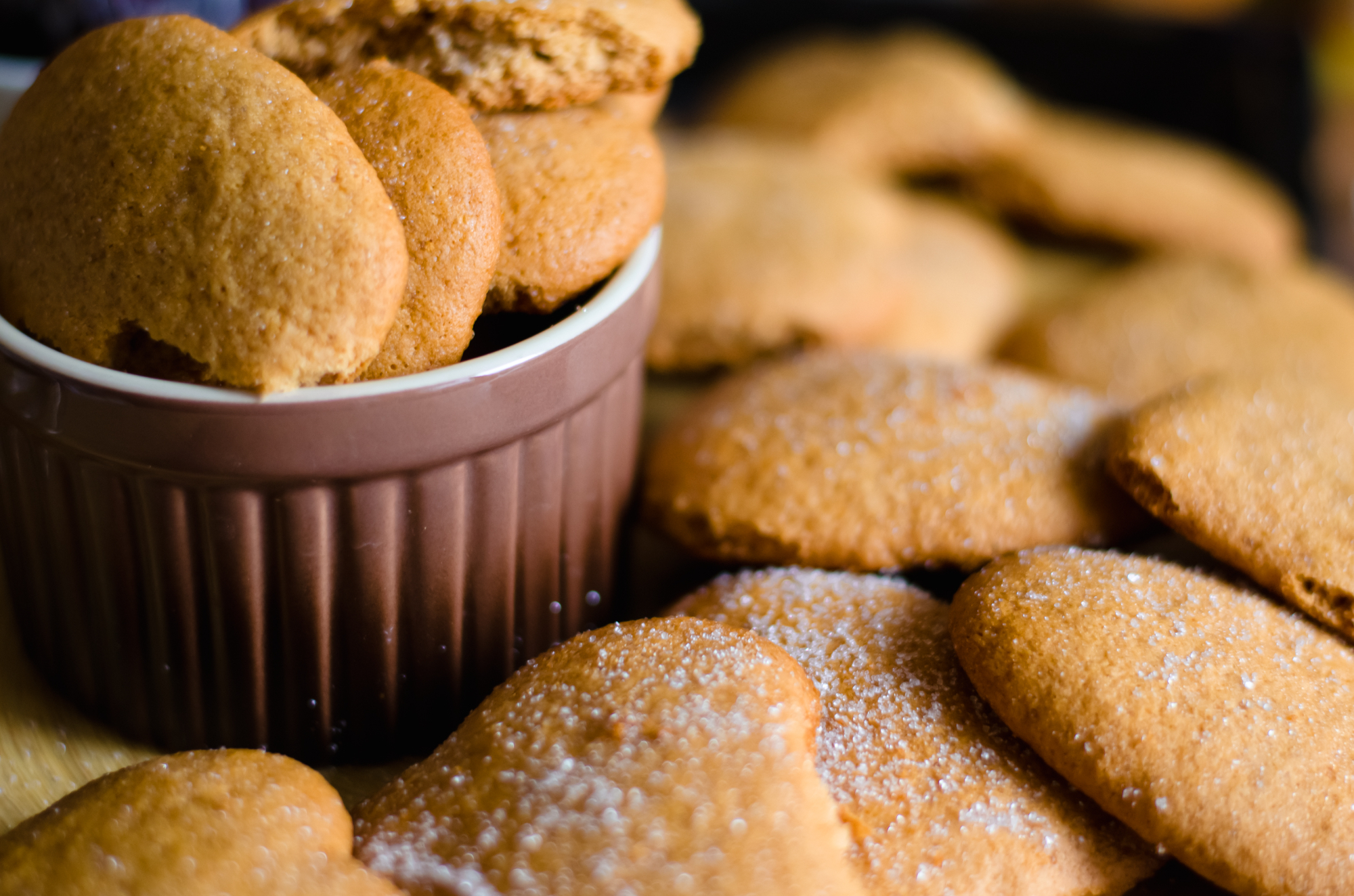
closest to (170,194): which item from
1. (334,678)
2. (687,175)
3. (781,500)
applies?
(334,678)

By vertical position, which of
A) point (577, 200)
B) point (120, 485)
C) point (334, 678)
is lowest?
point (334, 678)

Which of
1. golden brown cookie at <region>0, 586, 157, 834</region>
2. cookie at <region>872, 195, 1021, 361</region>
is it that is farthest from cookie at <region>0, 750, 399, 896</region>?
cookie at <region>872, 195, 1021, 361</region>

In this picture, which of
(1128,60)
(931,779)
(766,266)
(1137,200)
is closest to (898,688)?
(931,779)

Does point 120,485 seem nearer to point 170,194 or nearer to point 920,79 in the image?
point 170,194

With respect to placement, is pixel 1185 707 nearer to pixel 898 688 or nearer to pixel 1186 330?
pixel 898 688

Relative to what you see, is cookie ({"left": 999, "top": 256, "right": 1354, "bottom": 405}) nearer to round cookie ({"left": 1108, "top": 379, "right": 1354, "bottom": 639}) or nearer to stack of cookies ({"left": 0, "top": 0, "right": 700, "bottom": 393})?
round cookie ({"left": 1108, "top": 379, "right": 1354, "bottom": 639})

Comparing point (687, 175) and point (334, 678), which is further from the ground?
point (687, 175)
